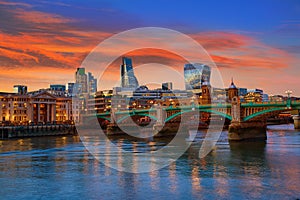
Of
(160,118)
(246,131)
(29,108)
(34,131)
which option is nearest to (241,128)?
(246,131)

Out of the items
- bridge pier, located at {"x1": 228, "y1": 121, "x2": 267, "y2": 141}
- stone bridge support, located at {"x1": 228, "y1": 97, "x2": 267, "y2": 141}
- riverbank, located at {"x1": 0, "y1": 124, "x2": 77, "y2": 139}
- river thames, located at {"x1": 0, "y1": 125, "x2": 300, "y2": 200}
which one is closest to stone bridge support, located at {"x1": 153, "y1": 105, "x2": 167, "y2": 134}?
stone bridge support, located at {"x1": 228, "y1": 97, "x2": 267, "y2": 141}

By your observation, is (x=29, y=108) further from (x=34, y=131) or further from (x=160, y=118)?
(x=160, y=118)

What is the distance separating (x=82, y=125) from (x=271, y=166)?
95.9 meters

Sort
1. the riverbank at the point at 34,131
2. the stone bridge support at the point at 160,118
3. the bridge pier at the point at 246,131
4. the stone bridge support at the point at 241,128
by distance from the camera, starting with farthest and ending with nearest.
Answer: the riverbank at the point at 34,131 < the stone bridge support at the point at 160,118 < the stone bridge support at the point at 241,128 < the bridge pier at the point at 246,131

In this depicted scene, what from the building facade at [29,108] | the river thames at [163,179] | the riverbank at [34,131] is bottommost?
the river thames at [163,179]

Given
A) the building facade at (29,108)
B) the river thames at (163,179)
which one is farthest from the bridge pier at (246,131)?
the building facade at (29,108)

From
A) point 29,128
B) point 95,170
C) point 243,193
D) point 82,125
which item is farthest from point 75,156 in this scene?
point 82,125

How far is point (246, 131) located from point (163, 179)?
3580cm

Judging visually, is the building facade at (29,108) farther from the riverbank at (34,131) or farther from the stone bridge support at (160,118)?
the stone bridge support at (160,118)

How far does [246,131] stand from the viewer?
6488cm

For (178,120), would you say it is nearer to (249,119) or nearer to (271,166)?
(249,119)

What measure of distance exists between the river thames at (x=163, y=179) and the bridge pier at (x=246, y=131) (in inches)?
659

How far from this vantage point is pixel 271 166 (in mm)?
37781

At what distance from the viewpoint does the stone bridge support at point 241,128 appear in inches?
2498
